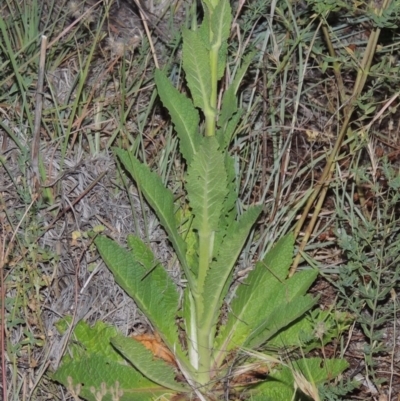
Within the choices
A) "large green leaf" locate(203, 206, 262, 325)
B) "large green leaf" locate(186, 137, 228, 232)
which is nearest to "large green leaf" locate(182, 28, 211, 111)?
"large green leaf" locate(186, 137, 228, 232)

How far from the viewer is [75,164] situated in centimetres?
200

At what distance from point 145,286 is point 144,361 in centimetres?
18

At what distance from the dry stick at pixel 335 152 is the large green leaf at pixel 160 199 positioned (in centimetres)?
32

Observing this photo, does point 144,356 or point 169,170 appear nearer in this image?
point 144,356

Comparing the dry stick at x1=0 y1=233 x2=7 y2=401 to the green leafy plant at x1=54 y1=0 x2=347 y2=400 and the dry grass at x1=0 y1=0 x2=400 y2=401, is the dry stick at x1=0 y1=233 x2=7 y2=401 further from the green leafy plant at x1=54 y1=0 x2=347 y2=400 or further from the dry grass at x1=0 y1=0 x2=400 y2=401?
the green leafy plant at x1=54 y1=0 x2=347 y2=400

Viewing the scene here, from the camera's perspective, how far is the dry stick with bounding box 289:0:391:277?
188 cm

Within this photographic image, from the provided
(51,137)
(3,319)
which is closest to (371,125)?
(51,137)

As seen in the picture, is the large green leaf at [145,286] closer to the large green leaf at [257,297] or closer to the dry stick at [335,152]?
the large green leaf at [257,297]

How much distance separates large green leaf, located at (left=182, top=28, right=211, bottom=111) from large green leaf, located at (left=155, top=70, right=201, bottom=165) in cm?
5

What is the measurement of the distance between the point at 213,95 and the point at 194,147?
127 millimetres

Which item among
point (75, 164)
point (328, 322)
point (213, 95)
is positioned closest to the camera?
point (213, 95)

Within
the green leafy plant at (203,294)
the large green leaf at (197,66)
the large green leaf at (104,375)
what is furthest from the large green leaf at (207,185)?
the large green leaf at (104,375)

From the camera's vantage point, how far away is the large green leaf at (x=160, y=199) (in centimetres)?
179

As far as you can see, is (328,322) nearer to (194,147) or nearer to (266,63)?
(194,147)
